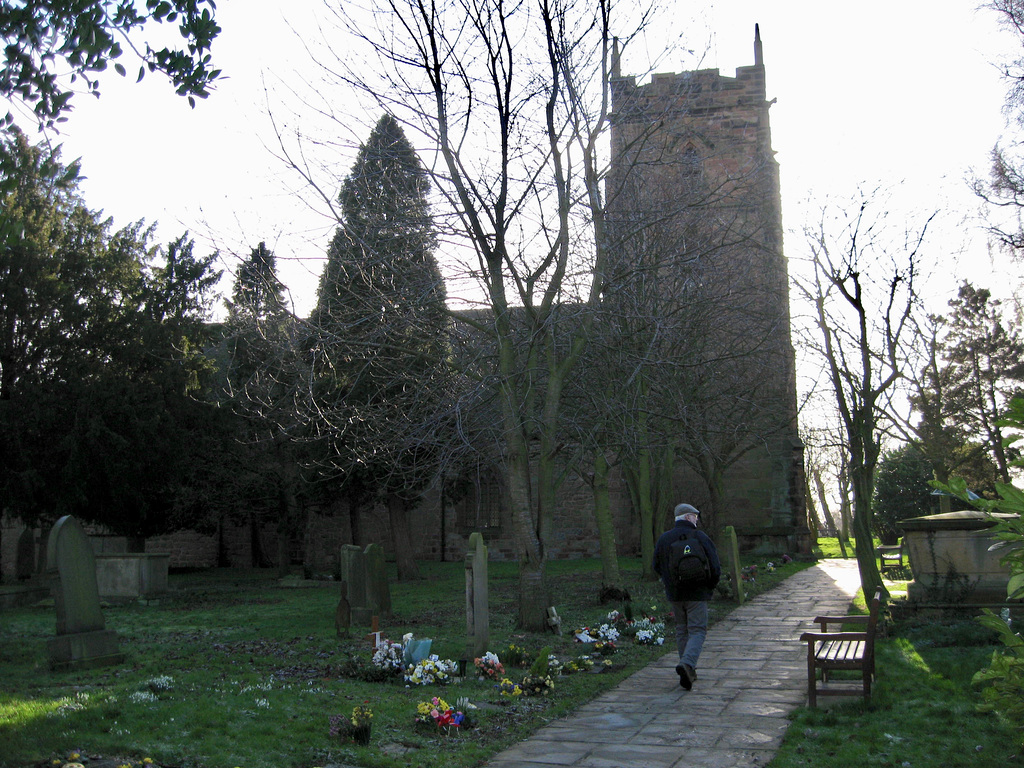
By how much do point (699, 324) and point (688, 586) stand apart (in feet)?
17.6

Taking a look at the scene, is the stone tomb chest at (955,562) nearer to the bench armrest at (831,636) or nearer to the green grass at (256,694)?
the green grass at (256,694)

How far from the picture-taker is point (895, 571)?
56.7 ft

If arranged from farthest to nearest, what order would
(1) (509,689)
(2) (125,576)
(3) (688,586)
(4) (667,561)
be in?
(2) (125,576) < (4) (667,561) < (3) (688,586) < (1) (509,689)

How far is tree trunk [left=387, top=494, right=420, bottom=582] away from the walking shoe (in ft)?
51.1

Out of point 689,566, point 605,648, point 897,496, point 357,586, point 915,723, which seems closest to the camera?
→ point 915,723

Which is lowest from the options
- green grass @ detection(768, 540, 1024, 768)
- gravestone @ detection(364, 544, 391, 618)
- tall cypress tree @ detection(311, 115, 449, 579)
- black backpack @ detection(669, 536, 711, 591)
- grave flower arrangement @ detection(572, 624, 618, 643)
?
grave flower arrangement @ detection(572, 624, 618, 643)

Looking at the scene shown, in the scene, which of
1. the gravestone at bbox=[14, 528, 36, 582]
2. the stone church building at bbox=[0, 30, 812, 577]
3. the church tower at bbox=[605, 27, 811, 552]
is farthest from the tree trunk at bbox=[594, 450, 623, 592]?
the gravestone at bbox=[14, 528, 36, 582]

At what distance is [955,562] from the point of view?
376 inches

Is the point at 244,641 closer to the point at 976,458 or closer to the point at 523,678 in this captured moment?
the point at 523,678

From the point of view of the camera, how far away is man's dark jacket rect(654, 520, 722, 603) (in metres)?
7.40

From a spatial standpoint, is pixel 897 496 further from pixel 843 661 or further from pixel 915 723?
pixel 915 723

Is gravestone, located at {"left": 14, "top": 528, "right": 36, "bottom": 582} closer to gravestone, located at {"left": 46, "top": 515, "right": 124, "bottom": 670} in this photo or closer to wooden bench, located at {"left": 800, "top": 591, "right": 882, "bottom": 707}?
gravestone, located at {"left": 46, "top": 515, "right": 124, "bottom": 670}

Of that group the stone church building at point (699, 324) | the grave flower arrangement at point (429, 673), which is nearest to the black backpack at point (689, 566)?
the grave flower arrangement at point (429, 673)

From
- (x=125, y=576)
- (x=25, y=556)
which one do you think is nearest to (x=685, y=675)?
(x=125, y=576)
